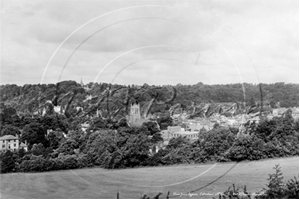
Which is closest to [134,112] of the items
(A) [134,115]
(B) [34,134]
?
(A) [134,115]

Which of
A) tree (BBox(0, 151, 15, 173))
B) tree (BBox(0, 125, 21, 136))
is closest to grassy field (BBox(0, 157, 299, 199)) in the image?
tree (BBox(0, 151, 15, 173))

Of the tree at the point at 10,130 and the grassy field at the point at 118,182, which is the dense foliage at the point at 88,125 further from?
the grassy field at the point at 118,182

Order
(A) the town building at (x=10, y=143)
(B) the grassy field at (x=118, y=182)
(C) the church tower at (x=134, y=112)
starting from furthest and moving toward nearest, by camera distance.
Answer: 1. (A) the town building at (x=10, y=143)
2. (C) the church tower at (x=134, y=112)
3. (B) the grassy field at (x=118, y=182)

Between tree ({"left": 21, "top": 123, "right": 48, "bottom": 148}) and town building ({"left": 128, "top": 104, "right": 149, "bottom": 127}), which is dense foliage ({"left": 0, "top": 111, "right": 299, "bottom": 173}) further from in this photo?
town building ({"left": 128, "top": 104, "right": 149, "bottom": 127})

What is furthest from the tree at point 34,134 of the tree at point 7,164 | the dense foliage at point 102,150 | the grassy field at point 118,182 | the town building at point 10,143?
the grassy field at point 118,182

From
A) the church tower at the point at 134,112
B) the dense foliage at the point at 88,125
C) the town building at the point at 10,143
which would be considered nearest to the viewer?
the dense foliage at the point at 88,125

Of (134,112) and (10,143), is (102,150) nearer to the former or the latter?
(134,112)

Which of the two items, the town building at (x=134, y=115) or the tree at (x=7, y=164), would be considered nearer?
the tree at (x=7, y=164)

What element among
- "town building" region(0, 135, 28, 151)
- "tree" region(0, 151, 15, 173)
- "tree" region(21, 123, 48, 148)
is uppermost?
"tree" region(21, 123, 48, 148)

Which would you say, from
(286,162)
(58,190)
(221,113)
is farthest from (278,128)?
(58,190)
